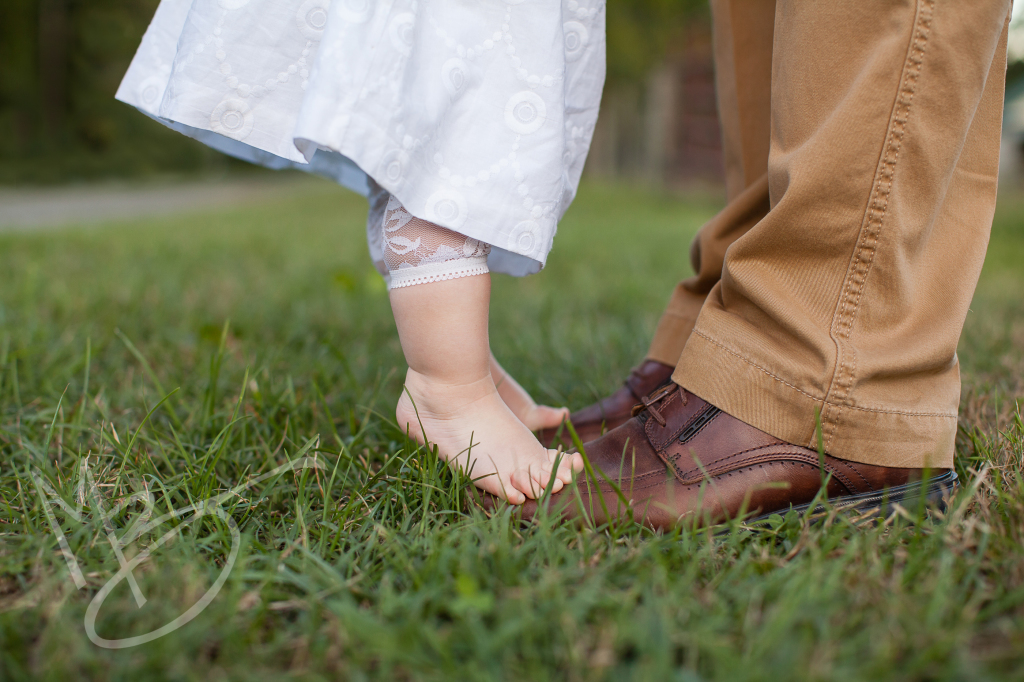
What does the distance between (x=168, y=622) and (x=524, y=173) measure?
0.59 metres

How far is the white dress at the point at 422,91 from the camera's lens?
761 millimetres

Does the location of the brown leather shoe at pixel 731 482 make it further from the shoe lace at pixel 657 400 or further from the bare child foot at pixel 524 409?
the bare child foot at pixel 524 409

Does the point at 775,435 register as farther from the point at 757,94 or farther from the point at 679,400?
the point at 757,94

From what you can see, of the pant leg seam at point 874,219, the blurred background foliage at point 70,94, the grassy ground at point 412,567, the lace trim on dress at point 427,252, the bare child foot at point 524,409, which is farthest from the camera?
the blurred background foliage at point 70,94

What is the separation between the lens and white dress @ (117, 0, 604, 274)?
2.50 ft

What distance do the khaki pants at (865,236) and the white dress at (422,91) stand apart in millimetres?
271

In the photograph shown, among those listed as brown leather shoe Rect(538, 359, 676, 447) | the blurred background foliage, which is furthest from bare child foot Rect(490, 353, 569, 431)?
the blurred background foliage

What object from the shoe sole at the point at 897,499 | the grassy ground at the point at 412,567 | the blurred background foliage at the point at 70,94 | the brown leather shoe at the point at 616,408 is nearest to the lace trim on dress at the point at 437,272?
the grassy ground at the point at 412,567

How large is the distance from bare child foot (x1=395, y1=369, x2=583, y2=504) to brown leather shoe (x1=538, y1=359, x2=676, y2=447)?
194 mm

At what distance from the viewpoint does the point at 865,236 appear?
784mm

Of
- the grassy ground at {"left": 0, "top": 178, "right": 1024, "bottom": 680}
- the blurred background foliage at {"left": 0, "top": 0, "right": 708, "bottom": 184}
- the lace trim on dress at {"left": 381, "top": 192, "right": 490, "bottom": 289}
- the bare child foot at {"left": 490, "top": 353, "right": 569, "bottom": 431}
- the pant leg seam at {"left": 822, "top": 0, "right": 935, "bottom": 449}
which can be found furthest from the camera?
the blurred background foliage at {"left": 0, "top": 0, "right": 708, "bottom": 184}

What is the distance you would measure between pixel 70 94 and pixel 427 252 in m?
19.5

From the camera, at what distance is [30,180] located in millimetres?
13945

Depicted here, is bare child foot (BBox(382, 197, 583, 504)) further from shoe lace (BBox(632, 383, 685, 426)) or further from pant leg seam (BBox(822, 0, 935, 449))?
pant leg seam (BBox(822, 0, 935, 449))
